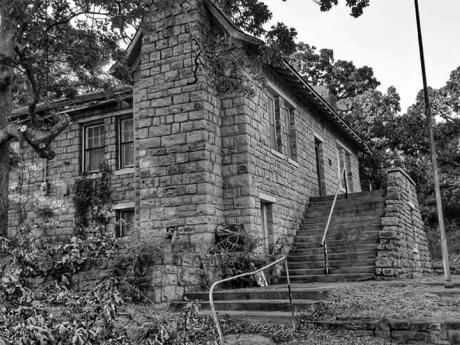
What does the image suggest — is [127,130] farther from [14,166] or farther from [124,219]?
[14,166]

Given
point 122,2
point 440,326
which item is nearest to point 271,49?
point 122,2

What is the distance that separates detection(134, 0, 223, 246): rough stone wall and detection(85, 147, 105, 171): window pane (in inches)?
137

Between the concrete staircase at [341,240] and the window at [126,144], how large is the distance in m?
5.18

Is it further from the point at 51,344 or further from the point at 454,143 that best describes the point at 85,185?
the point at 454,143

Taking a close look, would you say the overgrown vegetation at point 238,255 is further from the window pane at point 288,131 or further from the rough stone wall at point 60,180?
the rough stone wall at point 60,180

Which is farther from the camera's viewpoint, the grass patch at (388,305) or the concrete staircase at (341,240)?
the concrete staircase at (341,240)

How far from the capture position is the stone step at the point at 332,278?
9.72m

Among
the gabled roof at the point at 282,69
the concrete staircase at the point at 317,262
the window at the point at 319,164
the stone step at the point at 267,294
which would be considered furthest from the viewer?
the window at the point at 319,164

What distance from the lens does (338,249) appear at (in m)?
11.1

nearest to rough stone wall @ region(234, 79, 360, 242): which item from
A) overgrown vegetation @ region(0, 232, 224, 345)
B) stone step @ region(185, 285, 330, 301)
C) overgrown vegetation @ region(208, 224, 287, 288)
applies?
overgrown vegetation @ region(208, 224, 287, 288)

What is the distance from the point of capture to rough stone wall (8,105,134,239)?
1336cm

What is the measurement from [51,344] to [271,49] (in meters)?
6.00

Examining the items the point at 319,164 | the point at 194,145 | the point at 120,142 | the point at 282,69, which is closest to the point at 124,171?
the point at 120,142

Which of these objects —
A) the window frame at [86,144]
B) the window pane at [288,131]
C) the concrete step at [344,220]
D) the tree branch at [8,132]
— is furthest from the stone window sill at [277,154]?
the tree branch at [8,132]
